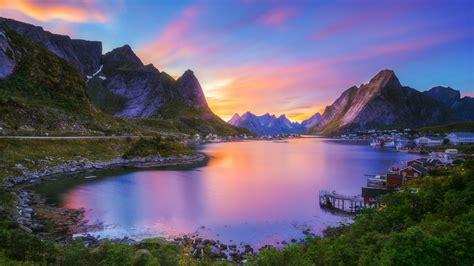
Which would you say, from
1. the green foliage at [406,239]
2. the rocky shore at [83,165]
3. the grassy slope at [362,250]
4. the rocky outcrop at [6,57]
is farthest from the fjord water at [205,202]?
the rocky outcrop at [6,57]

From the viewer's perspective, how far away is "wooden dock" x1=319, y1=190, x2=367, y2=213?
47.1 meters

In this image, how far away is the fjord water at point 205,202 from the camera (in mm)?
37188

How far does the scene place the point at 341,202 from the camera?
169ft

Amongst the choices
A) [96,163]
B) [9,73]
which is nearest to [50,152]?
[96,163]

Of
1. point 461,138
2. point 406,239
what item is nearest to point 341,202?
point 406,239

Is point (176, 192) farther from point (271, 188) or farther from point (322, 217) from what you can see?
point (322, 217)

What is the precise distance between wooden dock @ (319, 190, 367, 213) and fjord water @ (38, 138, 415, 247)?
82.4 inches

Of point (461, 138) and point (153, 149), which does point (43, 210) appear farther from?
point (461, 138)

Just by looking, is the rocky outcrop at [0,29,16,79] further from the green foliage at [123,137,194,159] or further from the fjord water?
the fjord water

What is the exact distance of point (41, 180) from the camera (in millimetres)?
58781

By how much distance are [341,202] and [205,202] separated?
22.3m

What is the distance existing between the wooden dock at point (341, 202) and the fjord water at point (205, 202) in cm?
209

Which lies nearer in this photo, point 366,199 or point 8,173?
point 366,199

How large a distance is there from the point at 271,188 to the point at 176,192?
1905 centimetres
